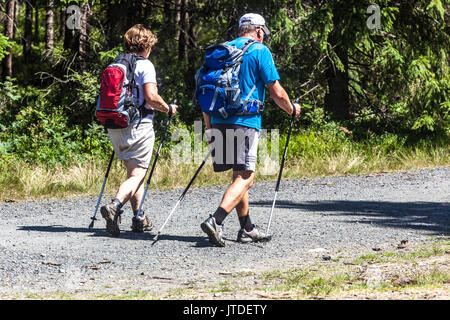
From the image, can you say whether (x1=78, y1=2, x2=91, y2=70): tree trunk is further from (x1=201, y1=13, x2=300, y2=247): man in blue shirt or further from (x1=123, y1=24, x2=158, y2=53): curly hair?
(x1=201, y1=13, x2=300, y2=247): man in blue shirt

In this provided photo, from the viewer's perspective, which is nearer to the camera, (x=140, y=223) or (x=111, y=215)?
(x=111, y=215)

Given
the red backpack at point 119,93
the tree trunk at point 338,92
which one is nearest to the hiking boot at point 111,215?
the red backpack at point 119,93

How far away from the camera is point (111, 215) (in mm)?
6336

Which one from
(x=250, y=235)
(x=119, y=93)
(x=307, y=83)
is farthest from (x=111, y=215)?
(x=307, y=83)

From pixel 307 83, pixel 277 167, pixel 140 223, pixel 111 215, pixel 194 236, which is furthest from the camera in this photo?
pixel 307 83

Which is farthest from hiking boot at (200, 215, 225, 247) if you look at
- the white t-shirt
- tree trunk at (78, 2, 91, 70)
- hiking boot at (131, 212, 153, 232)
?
tree trunk at (78, 2, 91, 70)

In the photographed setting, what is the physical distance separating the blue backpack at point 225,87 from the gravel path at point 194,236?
1215 mm

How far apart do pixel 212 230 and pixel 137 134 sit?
1.22m

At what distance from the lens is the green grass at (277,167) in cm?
991

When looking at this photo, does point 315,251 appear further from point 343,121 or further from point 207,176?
point 343,121

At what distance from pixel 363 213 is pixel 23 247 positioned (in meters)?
3.86

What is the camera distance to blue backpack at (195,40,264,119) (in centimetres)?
598

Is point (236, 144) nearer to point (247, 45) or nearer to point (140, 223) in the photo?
point (247, 45)

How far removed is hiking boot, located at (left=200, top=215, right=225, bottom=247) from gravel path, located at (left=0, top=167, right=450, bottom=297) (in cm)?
7
